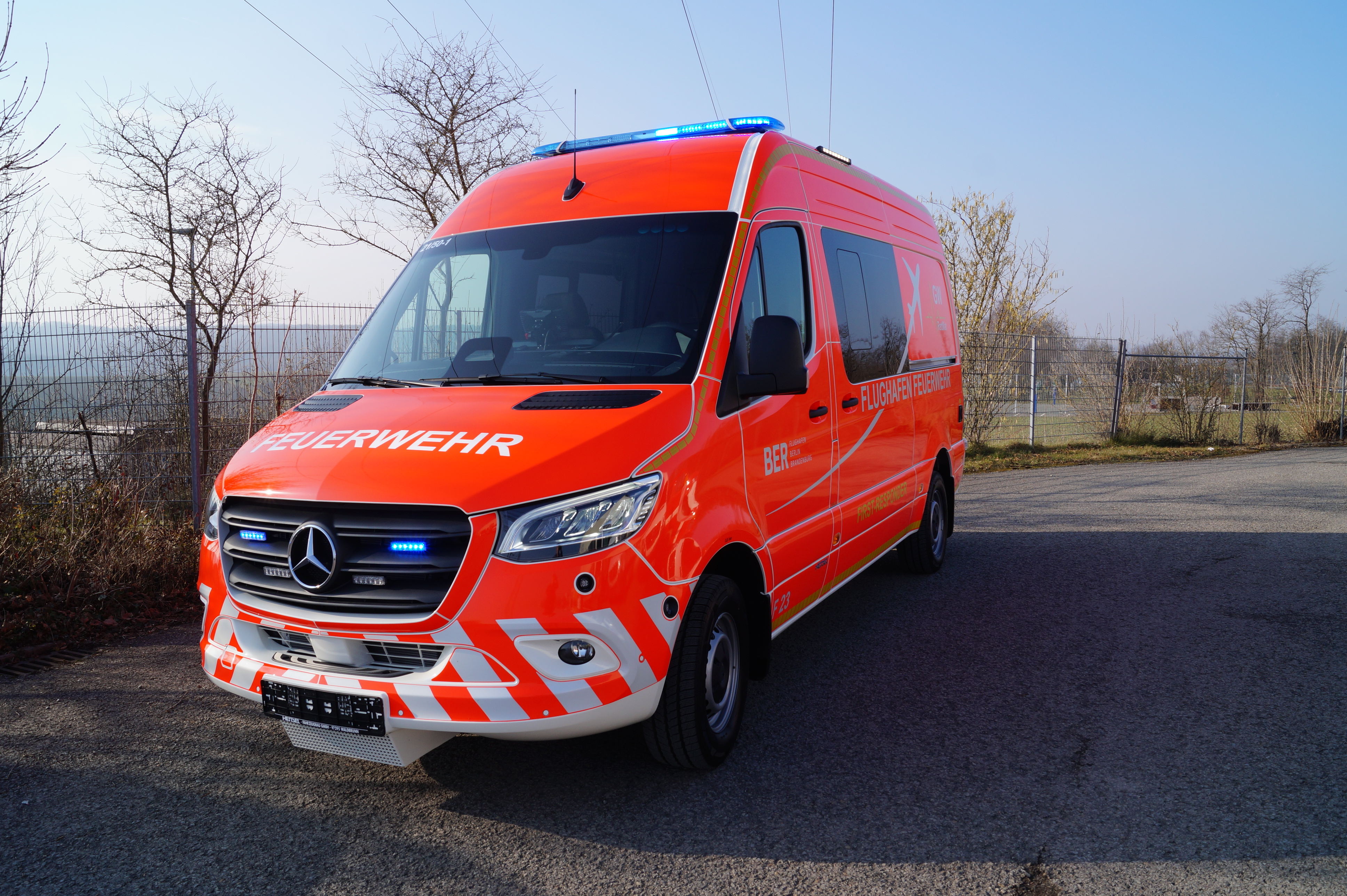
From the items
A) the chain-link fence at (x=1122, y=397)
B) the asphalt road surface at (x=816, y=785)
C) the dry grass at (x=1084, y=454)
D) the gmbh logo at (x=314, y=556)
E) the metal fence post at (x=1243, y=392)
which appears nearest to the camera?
the asphalt road surface at (x=816, y=785)

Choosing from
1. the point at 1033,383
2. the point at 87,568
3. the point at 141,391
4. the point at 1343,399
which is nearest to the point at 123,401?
the point at 141,391

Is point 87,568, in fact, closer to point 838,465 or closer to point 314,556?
point 314,556

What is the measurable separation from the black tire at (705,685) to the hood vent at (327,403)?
5.65 ft

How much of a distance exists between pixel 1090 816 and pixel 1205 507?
8704mm

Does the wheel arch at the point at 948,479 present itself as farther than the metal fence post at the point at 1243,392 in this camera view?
No

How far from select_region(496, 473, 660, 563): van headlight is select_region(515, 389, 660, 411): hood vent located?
0.41 m

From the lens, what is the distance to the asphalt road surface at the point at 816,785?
117 inches

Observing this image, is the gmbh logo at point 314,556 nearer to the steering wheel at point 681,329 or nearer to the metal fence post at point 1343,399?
the steering wheel at point 681,329

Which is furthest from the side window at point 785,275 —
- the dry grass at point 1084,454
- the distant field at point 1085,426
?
the distant field at point 1085,426

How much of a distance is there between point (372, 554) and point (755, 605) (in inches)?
67.0

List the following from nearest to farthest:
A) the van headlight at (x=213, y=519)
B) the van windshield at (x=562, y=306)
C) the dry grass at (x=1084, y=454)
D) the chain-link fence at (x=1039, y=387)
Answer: the van headlight at (x=213, y=519), the van windshield at (x=562, y=306), the dry grass at (x=1084, y=454), the chain-link fence at (x=1039, y=387)

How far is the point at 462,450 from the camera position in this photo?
3.21m

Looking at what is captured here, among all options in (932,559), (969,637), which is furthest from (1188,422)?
(969,637)

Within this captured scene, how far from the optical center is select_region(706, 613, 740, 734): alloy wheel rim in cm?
370
